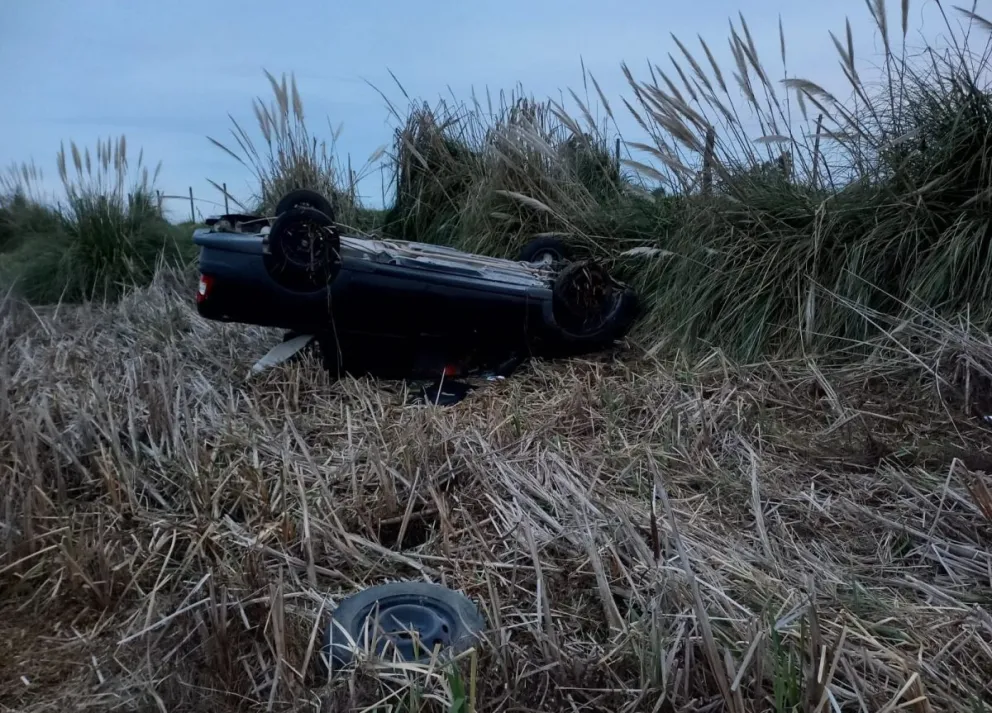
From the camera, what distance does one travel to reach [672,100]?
402 centimetres

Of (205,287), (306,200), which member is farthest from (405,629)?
(306,200)

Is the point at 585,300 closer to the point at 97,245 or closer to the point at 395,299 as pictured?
the point at 395,299

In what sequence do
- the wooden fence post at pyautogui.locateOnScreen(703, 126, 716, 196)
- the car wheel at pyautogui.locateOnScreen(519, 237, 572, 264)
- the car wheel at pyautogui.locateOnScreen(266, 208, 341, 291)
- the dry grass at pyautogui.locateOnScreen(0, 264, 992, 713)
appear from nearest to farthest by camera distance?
the dry grass at pyautogui.locateOnScreen(0, 264, 992, 713) < the car wheel at pyautogui.locateOnScreen(266, 208, 341, 291) < the wooden fence post at pyautogui.locateOnScreen(703, 126, 716, 196) < the car wheel at pyautogui.locateOnScreen(519, 237, 572, 264)

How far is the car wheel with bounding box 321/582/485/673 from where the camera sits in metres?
1.75

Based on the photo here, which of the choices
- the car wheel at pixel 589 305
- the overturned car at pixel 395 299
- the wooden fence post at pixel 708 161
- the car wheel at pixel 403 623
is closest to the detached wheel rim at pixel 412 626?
the car wheel at pixel 403 623

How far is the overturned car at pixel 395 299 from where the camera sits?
11.3ft

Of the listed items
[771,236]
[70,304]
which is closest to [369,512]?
[771,236]

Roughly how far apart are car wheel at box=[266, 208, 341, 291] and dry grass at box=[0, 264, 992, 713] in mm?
396

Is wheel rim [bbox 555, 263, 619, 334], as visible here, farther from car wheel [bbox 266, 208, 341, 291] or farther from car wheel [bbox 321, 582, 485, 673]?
car wheel [bbox 321, 582, 485, 673]

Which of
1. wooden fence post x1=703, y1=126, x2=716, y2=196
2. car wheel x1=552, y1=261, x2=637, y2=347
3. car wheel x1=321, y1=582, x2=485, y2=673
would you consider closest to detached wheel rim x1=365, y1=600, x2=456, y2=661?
car wheel x1=321, y1=582, x2=485, y2=673

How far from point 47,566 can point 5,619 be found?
184 mm

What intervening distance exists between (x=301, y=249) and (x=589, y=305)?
1280 mm

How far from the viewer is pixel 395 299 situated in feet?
11.8

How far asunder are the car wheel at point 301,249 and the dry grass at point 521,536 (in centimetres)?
40
